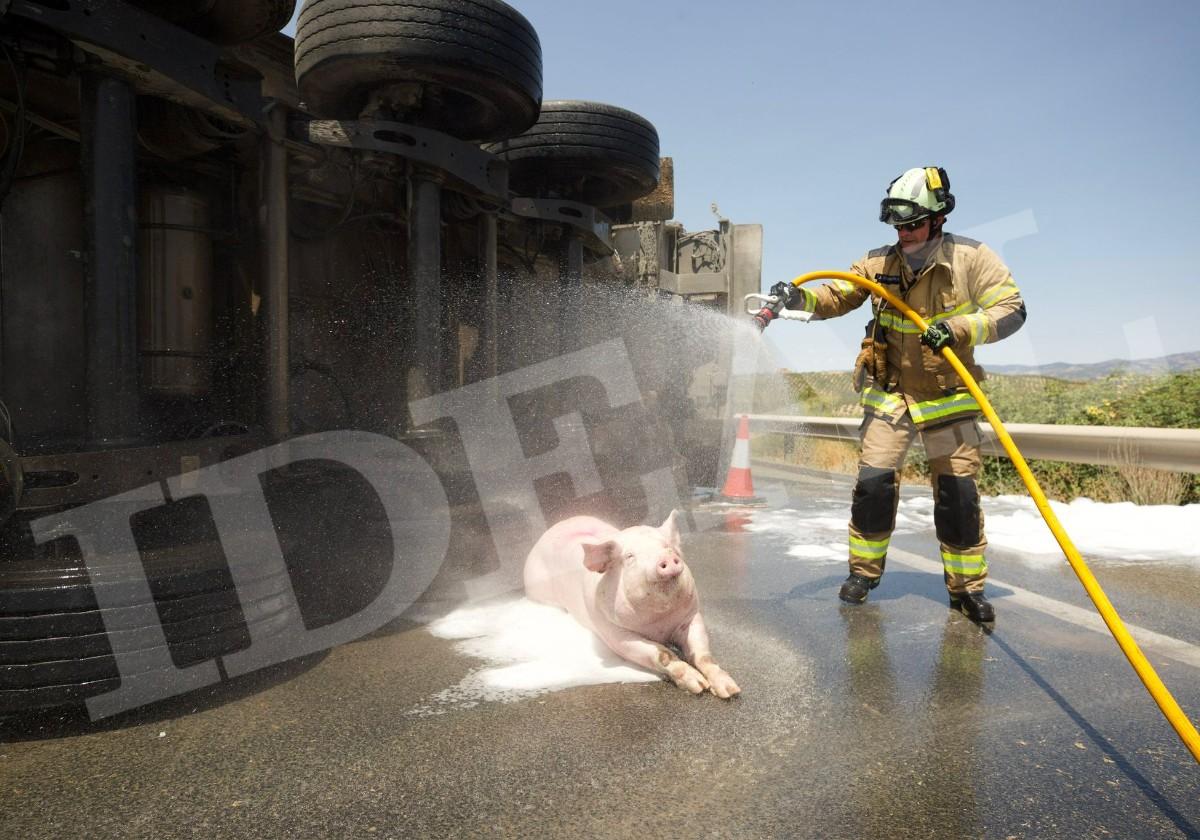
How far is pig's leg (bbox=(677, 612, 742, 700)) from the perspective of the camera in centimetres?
278

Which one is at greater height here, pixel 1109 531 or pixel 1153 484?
pixel 1153 484

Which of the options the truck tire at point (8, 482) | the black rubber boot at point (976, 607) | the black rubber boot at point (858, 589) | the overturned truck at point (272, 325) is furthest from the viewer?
the black rubber boot at point (858, 589)

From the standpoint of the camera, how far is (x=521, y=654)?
3219 mm

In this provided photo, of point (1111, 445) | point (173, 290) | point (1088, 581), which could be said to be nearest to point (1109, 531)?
point (1111, 445)

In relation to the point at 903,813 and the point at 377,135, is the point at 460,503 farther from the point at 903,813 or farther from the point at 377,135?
the point at 903,813

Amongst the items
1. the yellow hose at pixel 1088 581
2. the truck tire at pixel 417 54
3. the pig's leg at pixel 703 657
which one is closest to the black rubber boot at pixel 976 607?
the yellow hose at pixel 1088 581

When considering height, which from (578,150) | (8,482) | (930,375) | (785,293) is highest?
(578,150)

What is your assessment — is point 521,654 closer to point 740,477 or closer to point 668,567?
point 668,567

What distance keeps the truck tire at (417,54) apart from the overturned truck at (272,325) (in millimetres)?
20

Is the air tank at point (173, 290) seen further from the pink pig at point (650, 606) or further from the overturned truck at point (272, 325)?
the pink pig at point (650, 606)

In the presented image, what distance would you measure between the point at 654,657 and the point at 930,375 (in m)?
2.12

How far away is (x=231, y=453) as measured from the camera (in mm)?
3504

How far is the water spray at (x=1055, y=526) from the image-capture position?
220 cm

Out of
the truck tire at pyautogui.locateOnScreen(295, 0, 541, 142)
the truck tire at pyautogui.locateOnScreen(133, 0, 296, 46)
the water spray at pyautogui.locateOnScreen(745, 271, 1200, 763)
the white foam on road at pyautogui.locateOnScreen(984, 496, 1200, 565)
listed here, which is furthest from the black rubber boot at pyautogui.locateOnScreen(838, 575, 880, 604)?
the truck tire at pyautogui.locateOnScreen(133, 0, 296, 46)
